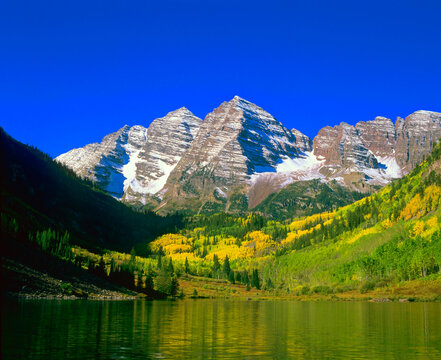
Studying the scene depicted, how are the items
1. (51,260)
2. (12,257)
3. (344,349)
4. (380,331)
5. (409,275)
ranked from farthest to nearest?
(409,275) → (51,260) → (12,257) → (380,331) → (344,349)

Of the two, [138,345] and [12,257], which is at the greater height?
[12,257]

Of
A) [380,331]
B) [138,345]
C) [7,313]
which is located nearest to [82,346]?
[138,345]

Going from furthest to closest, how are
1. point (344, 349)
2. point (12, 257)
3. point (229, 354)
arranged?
point (12, 257)
point (344, 349)
point (229, 354)

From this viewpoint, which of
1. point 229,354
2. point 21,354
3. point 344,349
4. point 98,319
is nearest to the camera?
point 21,354

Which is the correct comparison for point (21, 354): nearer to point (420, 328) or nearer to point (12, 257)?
point (420, 328)

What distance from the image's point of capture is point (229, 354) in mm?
46000

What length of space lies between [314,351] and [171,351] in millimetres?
15196

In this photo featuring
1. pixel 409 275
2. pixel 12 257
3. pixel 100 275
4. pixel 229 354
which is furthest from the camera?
pixel 409 275

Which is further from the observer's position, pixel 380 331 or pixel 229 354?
pixel 380 331

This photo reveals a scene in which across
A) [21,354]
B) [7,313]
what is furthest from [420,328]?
[7,313]

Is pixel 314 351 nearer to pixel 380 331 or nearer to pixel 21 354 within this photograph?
pixel 380 331

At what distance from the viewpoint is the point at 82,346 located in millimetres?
→ 48594

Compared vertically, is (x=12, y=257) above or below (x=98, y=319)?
above

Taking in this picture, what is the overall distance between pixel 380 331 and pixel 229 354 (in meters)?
31.8
